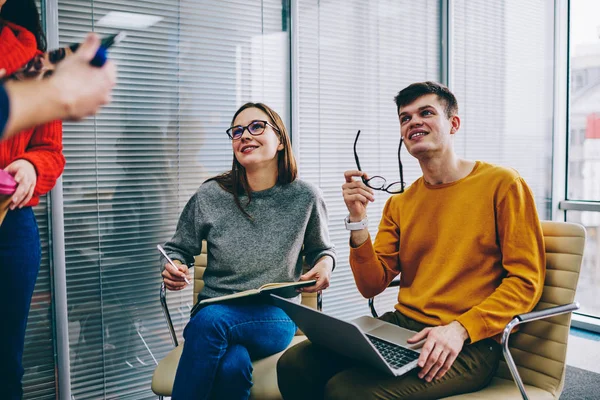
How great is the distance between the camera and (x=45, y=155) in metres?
1.53

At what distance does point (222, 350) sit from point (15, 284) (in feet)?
2.10

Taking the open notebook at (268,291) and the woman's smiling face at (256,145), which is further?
the woman's smiling face at (256,145)

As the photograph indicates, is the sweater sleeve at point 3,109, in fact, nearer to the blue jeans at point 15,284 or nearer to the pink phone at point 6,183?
the pink phone at point 6,183

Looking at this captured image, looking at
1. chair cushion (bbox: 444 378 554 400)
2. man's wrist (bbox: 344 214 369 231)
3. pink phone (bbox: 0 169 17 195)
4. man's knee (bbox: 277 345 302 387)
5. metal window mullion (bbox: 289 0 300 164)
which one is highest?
metal window mullion (bbox: 289 0 300 164)

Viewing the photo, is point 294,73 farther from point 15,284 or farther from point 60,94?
point 60,94

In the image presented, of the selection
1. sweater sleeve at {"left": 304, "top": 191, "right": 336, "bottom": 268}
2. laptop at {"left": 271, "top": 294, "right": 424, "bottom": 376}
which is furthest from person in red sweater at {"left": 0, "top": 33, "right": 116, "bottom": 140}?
sweater sleeve at {"left": 304, "top": 191, "right": 336, "bottom": 268}

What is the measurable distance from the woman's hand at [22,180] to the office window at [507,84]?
9.94 feet

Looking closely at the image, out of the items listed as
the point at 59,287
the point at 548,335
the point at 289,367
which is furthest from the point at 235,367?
the point at 59,287

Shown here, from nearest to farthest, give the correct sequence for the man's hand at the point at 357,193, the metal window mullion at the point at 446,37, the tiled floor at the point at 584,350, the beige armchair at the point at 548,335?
the beige armchair at the point at 548,335 → the man's hand at the point at 357,193 → the tiled floor at the point at 584,350 → the metal window mullion at the point at 446,37

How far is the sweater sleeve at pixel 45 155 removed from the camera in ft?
4.84

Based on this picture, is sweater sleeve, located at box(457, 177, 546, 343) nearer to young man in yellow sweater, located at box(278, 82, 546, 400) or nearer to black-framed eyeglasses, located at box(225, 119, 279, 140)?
young man in yellow sweater, located at box(278, 82, 546, 400)

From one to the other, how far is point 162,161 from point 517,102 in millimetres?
2824

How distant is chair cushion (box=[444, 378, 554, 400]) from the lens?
1.47 meters

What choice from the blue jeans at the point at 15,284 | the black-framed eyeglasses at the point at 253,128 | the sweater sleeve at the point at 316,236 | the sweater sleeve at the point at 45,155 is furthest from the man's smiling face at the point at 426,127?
the blue jeans at the point at 15,284
